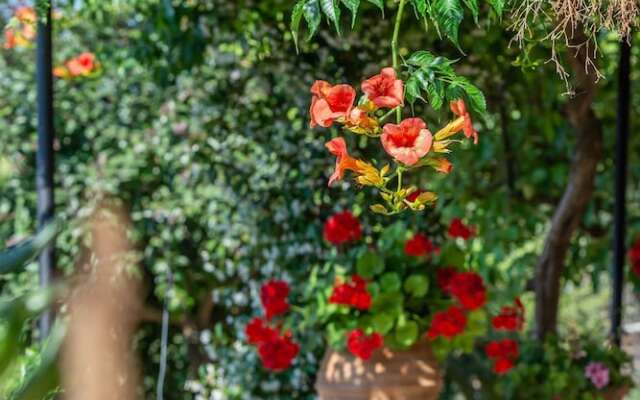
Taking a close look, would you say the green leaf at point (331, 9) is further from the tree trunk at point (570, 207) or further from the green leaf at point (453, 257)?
the tree trunk at point (570, 207)

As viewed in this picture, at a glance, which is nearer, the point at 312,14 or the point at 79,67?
the point at 312,14

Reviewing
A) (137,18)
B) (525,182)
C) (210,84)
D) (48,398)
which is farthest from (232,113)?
(48,398)

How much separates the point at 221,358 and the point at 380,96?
2572 mm

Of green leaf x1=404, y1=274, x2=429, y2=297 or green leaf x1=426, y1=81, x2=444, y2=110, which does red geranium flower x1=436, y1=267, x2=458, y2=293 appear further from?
green leaf x1=426, y1=81, x2=444, y2=110

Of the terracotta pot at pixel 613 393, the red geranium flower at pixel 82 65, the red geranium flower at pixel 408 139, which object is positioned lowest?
the terracotta pot at pixel 613 393

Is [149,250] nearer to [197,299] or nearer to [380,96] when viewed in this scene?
[197,299]

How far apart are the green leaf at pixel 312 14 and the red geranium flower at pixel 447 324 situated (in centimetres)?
159

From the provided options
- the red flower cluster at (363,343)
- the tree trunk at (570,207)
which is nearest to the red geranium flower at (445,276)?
the red flower cluster at (363,343)

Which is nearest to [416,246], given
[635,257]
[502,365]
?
[502,365]

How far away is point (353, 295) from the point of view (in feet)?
8.64

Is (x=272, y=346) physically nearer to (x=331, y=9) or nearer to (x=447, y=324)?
(x=447, y=324)

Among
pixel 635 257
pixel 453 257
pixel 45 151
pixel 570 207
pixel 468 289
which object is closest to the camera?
pixel 45 151

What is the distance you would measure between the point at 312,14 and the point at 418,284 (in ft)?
5.26

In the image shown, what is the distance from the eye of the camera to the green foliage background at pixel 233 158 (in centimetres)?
328
